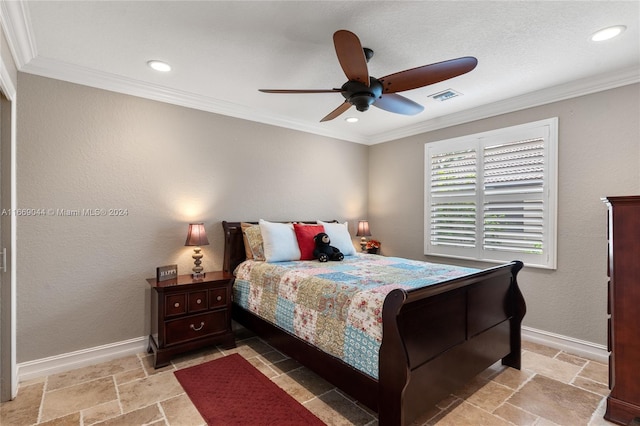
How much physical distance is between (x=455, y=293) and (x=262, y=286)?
1686 mm

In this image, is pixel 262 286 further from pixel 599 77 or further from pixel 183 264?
pixel 599 77

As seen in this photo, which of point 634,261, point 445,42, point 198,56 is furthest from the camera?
point 198,56

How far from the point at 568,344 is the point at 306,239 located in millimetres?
2834

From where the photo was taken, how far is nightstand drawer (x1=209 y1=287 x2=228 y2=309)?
9.82 ft

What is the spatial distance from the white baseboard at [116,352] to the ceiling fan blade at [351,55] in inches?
122

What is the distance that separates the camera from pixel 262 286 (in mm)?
2928

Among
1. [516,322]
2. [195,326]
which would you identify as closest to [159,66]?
[195,326]

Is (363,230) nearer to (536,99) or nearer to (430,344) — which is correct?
(536,99)

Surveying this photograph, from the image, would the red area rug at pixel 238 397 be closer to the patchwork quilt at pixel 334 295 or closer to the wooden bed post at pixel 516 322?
the patchwork quilt at pixel 334 295

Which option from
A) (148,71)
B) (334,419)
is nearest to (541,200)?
(334,419)

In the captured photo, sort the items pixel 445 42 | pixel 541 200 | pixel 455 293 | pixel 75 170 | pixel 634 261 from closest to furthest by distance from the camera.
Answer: pixel 634 261
pixel 455 293
pixel 445 42
pixel 75 170
pixel 541 200

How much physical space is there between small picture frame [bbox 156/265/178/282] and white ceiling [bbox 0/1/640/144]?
171cm

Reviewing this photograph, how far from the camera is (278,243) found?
337 centimetres

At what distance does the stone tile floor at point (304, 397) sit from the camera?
79.9 inches
